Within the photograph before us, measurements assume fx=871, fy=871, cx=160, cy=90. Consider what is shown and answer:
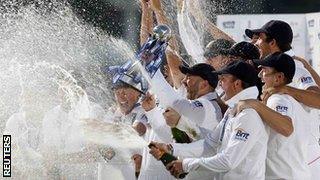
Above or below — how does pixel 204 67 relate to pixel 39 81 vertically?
above

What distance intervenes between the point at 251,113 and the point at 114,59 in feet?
22.0

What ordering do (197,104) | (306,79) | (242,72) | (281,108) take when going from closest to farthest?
(281,108)
(242,72)
(197,104)
(306,79)

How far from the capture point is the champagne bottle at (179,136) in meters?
7.14

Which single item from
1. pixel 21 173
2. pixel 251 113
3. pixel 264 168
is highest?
pixel 251 113

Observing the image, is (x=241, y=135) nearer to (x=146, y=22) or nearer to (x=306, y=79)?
(x=306, y=79)

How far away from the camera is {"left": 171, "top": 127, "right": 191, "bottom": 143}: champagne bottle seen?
7.14 meters

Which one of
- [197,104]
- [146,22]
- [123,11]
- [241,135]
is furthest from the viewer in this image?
[123,11]

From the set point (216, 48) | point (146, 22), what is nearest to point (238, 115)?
point (216, 48)

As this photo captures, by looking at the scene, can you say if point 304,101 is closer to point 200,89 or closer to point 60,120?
point 200,89

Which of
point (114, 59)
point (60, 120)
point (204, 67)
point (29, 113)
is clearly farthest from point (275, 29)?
point (114, 59)

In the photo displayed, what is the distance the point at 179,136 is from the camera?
23.5ft

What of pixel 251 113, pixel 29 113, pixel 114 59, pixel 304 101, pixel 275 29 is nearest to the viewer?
pixel 251 113

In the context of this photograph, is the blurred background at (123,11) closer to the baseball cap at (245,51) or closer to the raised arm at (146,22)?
the raised arm at (146,22)

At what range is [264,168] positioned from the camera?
20.4 ft
